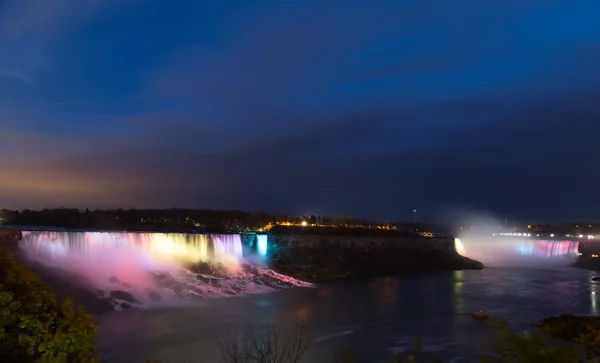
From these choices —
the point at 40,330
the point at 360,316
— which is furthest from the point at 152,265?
the point at 40,330

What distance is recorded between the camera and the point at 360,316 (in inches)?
1060

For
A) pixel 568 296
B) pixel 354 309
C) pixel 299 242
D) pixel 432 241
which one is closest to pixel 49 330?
pixel 354 309

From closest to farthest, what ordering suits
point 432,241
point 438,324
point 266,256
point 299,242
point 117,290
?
1. point 438,324
2. point 117,290
3. point 266,256
4. point 299,242
5. point 432,241

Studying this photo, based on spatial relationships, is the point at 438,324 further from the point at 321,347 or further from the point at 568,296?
the point at 568,296

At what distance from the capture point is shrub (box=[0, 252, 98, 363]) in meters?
5.50

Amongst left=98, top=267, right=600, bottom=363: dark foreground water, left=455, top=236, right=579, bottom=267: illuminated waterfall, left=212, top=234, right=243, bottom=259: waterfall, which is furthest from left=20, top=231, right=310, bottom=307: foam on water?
left=455, top=236, right=579, bottom=267: illuminated waterfall

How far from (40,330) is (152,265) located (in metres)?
29.9

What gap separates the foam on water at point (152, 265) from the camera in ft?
94.1

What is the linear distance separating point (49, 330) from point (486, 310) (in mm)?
27567

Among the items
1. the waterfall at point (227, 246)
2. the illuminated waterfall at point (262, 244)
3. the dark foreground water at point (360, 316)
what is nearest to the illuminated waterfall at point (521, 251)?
the dark foreground water at point (360, 316)

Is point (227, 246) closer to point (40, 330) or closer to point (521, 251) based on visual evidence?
point (40, 330)

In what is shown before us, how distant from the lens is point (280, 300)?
31.7 m

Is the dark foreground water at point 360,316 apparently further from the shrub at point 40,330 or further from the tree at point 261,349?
the shrub at point 40,330

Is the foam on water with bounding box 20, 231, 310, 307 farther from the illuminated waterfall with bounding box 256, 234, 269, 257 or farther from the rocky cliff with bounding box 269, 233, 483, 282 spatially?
the rocky cliff with bounding box 269, 233, 483, 282
